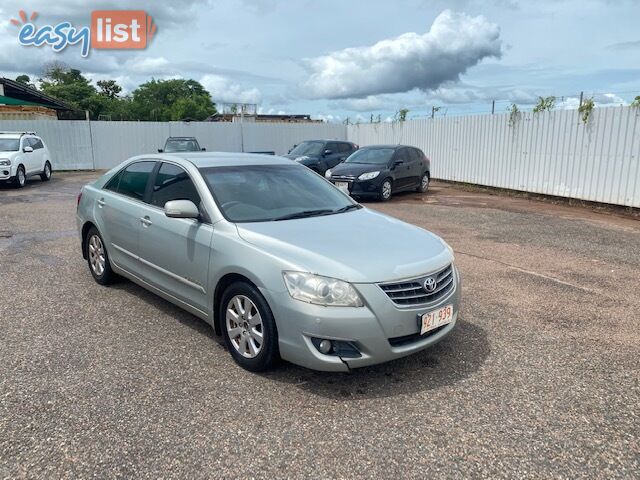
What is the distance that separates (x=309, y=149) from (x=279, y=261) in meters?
14.5

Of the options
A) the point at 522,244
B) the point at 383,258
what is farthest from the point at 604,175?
the point at 383,258

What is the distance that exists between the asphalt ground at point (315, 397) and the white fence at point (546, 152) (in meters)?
7.26

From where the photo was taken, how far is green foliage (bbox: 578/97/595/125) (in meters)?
12.4

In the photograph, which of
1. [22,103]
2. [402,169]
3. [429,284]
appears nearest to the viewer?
[429,284]

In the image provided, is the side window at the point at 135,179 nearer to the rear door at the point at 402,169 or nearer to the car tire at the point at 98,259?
the car tire at the point at 98,259

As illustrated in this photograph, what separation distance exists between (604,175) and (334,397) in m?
11.4

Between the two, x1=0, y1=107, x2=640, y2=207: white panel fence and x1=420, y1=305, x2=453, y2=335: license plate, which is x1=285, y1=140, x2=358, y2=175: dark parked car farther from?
x1=420, y1=305, x2=453, y2=335: license plate

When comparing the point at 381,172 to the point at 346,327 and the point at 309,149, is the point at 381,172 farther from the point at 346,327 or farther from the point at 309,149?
the point at 346,327

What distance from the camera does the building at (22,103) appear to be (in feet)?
75.9

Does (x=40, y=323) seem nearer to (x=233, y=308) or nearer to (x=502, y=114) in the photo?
(x=233, y=308)

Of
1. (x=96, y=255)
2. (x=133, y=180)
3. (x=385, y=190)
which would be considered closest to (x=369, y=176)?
(x=385, y=190)

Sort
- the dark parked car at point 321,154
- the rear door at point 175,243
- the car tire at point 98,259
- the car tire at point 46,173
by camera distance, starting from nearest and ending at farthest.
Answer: the rear door at point 175,243, the car tire at point 98,259, the dark parked car at point 321,154, the car tire at point 46,173

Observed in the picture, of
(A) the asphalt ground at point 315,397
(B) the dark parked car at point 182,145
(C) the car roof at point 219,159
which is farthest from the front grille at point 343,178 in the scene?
(B) the dark parked car at point 182,145

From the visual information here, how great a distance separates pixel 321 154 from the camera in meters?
17.1
